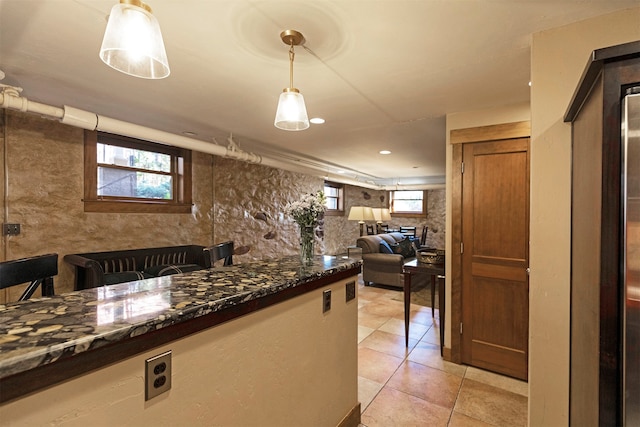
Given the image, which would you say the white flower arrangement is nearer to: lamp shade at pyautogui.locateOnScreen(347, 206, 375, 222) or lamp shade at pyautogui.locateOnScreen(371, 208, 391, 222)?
lamp shade at pyautogui.locateOnScreen(347, 206, 375, 222)

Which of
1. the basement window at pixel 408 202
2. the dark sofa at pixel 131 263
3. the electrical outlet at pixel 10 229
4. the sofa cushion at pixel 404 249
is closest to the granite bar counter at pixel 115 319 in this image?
the dark sofa at pixel 131 263

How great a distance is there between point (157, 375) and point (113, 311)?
0.72 feet

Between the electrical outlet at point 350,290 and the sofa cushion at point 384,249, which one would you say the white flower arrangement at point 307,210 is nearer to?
the electrical outlet at point 350,290

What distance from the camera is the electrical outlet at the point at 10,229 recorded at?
2.70 meters

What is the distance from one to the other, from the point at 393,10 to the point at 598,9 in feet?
3.15

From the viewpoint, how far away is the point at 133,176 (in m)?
3.71

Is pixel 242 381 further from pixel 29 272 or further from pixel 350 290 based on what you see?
pixel 29 272

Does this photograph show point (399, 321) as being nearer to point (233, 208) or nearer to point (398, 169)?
point (233, 208)

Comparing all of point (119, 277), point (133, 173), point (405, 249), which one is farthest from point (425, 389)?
point (133, 173)

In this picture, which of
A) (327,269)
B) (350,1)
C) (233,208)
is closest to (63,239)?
(233,208)

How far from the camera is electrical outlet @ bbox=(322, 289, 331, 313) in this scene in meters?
1.57

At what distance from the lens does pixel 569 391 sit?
150cm

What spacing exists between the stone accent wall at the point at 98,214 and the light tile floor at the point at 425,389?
2.72m

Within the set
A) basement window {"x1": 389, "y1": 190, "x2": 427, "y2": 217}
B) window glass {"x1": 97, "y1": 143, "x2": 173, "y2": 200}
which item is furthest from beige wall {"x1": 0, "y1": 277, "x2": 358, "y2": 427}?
basement window {"x1": 389, "y1": 190, "x2": 427, "y2": 217}
